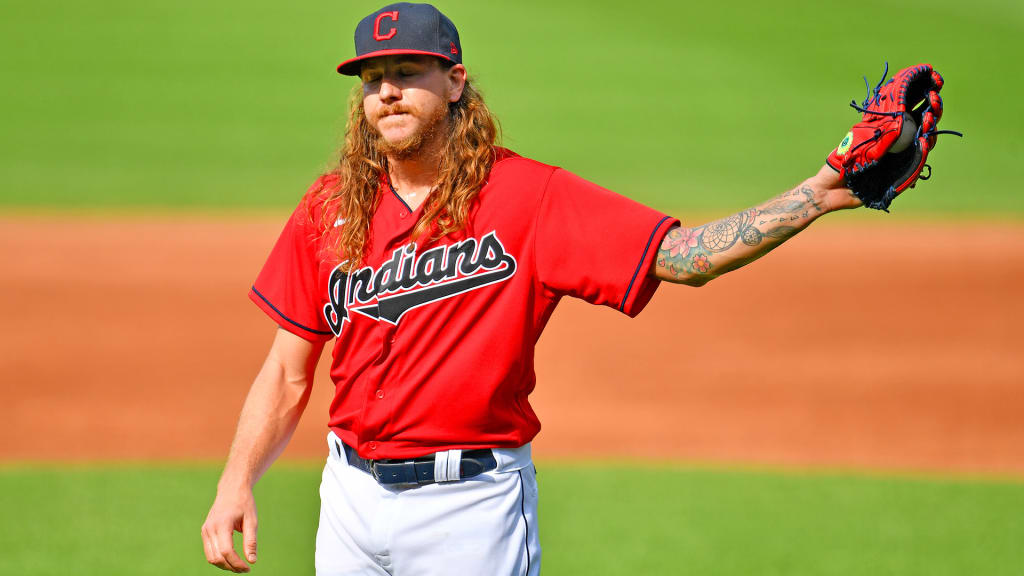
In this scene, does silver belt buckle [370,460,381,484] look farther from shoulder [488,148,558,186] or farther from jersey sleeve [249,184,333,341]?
shoulder [488,148,558,186]

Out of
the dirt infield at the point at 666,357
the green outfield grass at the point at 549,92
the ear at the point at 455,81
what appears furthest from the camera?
the green outfield grass at the point at 549,92

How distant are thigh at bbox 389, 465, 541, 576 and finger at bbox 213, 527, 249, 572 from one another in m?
0.40

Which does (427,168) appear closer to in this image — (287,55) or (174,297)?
(174,297)

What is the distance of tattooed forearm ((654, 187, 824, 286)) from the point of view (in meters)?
2.37

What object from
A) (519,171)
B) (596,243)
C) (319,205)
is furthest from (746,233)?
(319,205)

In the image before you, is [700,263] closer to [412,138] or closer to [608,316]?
[412,138]

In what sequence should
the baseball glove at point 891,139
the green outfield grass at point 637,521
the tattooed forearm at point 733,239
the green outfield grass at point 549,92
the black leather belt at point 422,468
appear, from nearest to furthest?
the baseball glove at point 891,139 → the tattooed forearm at point 733,239 → the black leather belt at point 422,468 → the green outfield grass at point 637,521 → the green outfield grass at point 549,92

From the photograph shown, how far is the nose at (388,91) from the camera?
2.62 m

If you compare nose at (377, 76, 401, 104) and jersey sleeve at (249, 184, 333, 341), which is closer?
nose at (377, 76, 401, 104)

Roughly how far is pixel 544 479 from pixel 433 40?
441 centimetres

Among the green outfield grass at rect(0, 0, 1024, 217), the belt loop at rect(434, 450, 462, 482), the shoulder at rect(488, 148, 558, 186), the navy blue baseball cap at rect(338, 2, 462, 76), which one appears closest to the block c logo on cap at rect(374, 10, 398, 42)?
the navy blue baseball cap at rect(338, 2, 462, 76)

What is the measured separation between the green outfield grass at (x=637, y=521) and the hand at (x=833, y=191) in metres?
3.23

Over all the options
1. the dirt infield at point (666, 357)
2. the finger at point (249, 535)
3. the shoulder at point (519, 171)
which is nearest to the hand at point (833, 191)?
the shoulder at point (519, 171)

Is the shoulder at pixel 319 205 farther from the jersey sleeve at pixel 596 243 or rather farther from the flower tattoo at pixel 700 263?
the flower tattoo at pixel 700 263
